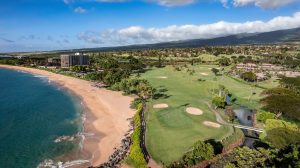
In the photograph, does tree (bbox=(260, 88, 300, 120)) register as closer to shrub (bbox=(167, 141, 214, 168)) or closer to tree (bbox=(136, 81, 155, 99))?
shrub (bbox=(167, 141, 214, 168))

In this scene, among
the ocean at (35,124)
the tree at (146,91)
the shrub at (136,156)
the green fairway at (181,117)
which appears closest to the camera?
the shrub at (136,156)

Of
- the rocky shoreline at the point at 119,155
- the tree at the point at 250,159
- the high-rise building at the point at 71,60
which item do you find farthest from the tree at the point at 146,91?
the high-rise building at the point at 71,60

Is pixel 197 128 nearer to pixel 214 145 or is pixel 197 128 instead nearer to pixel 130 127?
pixel 214 145

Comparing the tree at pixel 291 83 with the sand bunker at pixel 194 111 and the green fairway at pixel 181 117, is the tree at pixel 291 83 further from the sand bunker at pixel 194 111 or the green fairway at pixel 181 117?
the sand bunker at pixel 194 111

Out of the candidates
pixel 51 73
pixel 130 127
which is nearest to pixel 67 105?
pixel 130 127

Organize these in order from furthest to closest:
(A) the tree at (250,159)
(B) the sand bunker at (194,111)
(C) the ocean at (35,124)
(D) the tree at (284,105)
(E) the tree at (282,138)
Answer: (B) the sand bunker at (194,111) < (D) the tree at (284,105) < (C) the ocean at (35,124) < (E) the tree at (282,138) < (A) the tree at (250,159)

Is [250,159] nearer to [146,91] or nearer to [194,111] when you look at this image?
[194,111]

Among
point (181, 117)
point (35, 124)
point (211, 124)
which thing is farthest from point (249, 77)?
point (35, 124)
